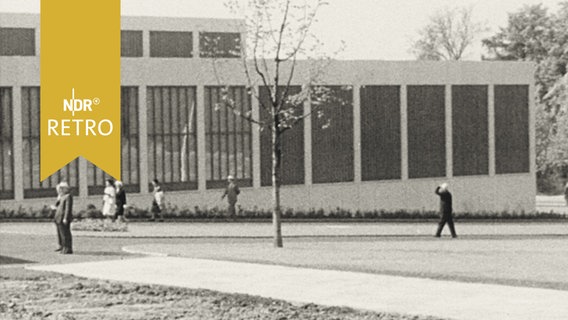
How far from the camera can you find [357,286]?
1858cm

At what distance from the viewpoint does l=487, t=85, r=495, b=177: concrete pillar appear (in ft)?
197

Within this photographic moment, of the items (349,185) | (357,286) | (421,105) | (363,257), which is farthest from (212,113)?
(357,286)

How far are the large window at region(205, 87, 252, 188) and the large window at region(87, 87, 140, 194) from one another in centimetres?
333

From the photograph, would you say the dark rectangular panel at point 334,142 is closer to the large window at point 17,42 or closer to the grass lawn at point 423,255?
the large window at point 17,42

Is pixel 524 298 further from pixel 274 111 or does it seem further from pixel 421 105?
pixel 421 105

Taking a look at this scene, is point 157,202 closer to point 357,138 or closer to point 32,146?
point 32,146

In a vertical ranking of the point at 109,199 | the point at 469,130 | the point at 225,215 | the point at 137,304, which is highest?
the point at 469,130

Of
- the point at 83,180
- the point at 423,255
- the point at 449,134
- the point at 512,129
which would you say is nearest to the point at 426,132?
the point at 449,134

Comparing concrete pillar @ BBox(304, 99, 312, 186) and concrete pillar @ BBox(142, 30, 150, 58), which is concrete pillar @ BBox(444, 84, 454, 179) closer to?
concrete pillar @ BBox(304, 99, 312, 186)

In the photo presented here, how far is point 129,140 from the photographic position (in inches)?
1987

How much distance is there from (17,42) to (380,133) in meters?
17.6

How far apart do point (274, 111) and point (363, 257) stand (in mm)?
4872

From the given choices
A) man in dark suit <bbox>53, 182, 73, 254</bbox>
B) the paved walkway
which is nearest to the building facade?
the paved walkway

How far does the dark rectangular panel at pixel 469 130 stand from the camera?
59.2 m
